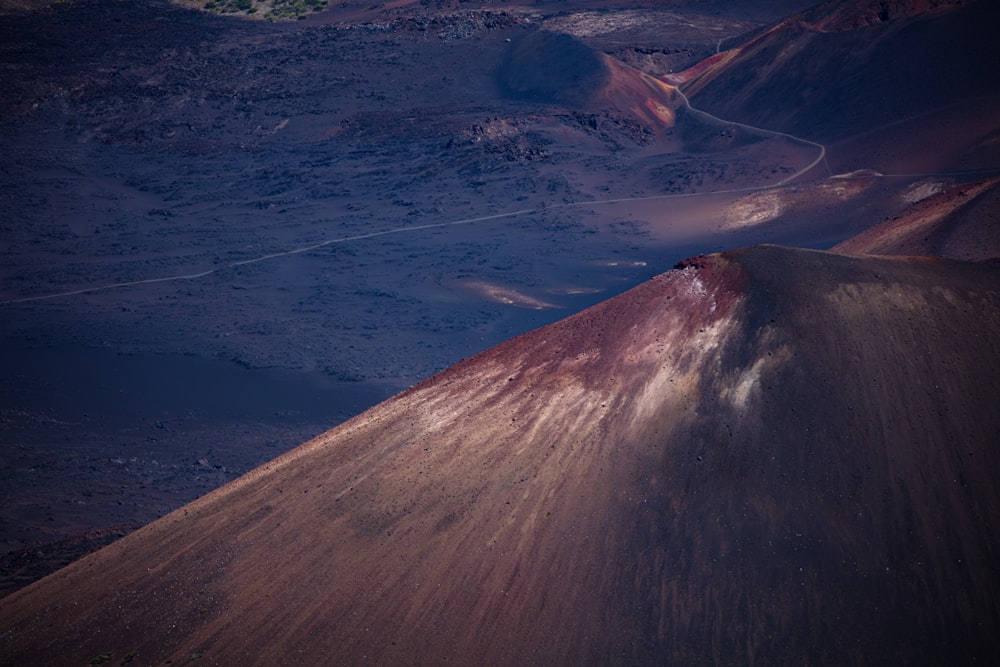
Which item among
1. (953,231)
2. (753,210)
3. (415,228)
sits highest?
(953,231)

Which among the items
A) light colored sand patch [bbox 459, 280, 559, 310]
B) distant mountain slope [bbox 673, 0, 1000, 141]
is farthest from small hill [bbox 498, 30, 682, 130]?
light colored sand patch [bbox 459, 280, 559, 310]

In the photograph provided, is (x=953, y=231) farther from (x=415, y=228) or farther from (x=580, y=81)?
(x=580, y=81)

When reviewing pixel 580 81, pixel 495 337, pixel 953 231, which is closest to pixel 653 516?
pixel 953 231

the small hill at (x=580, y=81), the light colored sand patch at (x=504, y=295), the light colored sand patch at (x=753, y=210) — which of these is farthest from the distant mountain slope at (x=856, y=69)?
the light colored sand patch at (x=504, y=295)

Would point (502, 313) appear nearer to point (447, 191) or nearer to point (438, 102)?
point (447, 191)

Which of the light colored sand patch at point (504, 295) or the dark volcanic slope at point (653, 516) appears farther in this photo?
the light colored sand patch at point (504, 295)

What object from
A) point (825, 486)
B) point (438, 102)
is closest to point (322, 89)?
point (438, 102)

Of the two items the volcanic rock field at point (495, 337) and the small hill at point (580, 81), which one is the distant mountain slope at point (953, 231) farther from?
the small hill at point (580, 81)
